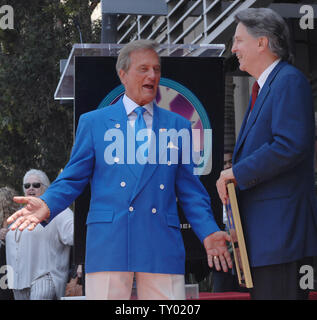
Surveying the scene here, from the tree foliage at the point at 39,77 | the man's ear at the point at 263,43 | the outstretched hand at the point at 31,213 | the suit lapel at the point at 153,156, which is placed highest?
the tree foliage at the point at 39,77

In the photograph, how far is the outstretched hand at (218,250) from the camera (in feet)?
12.7

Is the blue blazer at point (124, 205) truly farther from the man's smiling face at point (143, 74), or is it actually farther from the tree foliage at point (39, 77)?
the tree foliage at point (39, 77)

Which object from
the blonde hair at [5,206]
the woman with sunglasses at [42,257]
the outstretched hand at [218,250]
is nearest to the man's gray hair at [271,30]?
the outstretched hand at [218,250]

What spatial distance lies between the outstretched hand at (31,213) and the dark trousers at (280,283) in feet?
3.50

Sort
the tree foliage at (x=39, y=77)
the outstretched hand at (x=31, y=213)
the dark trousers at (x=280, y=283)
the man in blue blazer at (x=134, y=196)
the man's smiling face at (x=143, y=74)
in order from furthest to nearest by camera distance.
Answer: the tree foliage at (x=39, y=77) < the man's smiling face at (x=143, y=74) < the man in blue blazer at (x=134, y=196) < the outstretched hand at (x=31, y=213) < the dark trousers at (x=280, y=283)

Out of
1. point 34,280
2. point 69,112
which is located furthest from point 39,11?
point 34,280

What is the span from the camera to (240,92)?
11.9 meters

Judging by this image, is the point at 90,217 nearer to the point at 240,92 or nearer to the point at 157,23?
the point at 240,92

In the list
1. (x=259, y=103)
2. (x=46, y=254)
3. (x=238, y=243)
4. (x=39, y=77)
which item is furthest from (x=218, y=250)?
(x=39, y=77)

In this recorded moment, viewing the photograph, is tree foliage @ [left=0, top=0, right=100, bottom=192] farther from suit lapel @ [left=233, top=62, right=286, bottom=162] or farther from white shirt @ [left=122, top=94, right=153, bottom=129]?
suit lapel @ [left=233, top=62, right=286, bottom=162]

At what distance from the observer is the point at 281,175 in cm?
365

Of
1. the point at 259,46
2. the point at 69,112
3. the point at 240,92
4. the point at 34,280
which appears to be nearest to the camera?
the point at 259,46

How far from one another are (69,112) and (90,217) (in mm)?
→ 10673

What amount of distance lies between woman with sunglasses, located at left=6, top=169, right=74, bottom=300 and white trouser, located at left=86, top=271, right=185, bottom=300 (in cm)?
320
